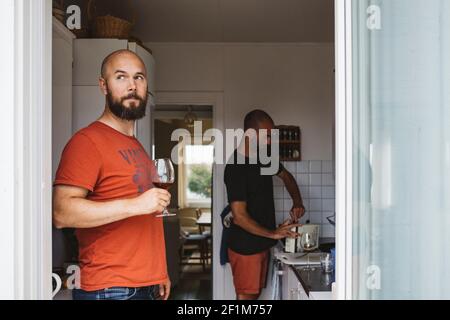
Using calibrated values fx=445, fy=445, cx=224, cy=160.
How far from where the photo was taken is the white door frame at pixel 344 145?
3.36 ft

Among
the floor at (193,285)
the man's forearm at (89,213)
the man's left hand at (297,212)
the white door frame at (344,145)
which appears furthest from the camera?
the floor at (193,285)

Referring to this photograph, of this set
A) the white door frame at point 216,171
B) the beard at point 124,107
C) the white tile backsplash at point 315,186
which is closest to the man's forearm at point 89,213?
the beard at point 124,107

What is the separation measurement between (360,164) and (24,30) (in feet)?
2.66

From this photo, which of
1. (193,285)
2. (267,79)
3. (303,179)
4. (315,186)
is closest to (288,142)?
(303,179)

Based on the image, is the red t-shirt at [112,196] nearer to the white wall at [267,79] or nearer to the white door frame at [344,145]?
the white door frame at [344,145]

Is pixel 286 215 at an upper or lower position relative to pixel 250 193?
lower

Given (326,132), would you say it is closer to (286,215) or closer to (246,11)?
(286,215)

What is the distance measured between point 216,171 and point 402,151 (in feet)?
9.01

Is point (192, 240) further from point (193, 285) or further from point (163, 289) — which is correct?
point (163, 289)

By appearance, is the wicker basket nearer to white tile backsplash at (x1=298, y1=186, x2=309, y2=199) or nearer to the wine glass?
the wine glass

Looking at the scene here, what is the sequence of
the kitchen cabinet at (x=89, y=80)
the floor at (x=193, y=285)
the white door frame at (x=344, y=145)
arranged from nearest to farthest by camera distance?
the white door frame at (x=344, y=145), the kitchen cabinet at (x=89, y=80), the floor at (x=193, y=285)

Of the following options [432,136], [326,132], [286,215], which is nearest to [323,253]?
[286,215]

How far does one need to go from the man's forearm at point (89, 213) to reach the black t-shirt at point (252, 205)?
4.41 feet

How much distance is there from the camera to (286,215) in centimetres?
370
